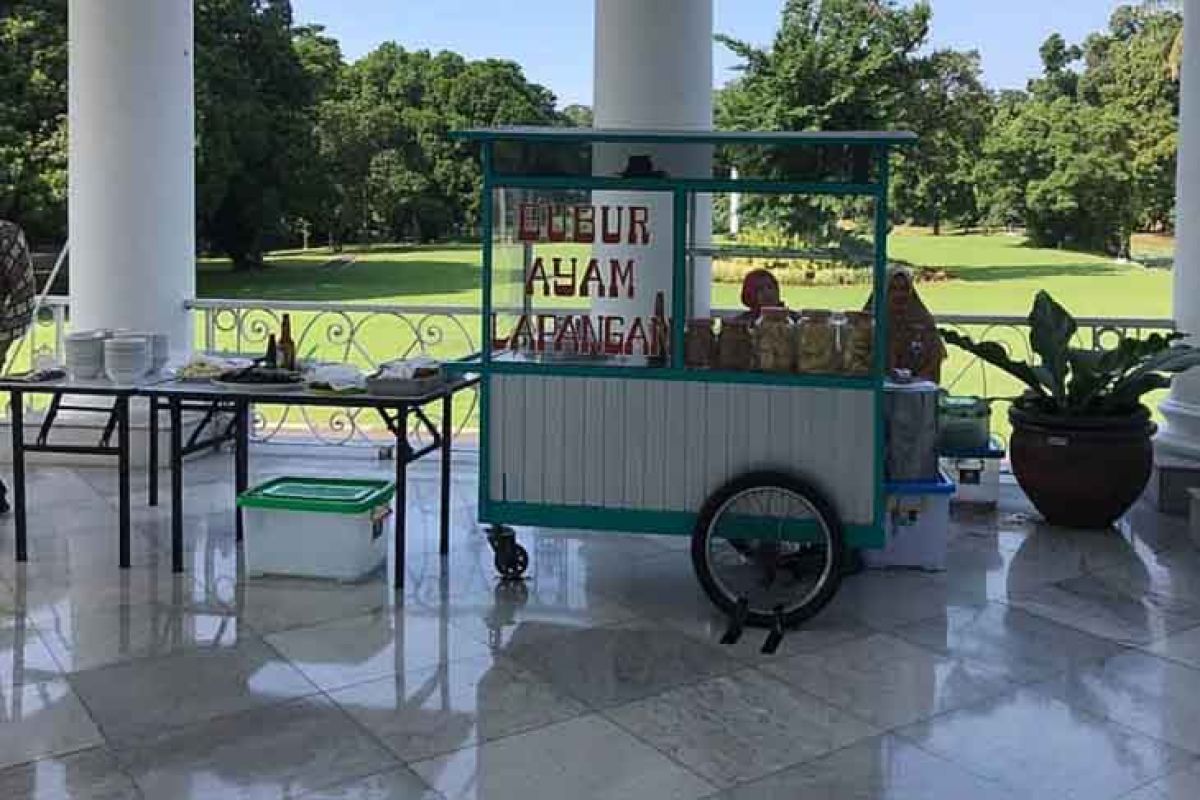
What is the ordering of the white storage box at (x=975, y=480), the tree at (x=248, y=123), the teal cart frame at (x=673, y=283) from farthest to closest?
the tree at (x=248, y=123) → the white storage box at (x=975, y=480) → the teal cart frame at (x=673, y=283)

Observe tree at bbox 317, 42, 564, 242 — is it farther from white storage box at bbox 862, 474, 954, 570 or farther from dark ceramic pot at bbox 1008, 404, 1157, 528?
white storage box at bbox 862, 474, 954, 570

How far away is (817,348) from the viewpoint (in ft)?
14.1

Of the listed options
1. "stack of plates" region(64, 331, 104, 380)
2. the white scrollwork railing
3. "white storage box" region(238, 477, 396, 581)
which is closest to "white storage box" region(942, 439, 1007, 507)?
the white scrollwork railing

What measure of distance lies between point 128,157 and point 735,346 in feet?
12.6

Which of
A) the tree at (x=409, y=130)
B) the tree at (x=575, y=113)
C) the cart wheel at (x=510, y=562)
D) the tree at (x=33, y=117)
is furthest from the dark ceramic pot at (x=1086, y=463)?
the tree at (x=33, y=117)

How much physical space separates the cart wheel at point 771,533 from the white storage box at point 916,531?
49 cm

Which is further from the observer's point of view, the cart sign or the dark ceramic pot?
the dark ceramic pot

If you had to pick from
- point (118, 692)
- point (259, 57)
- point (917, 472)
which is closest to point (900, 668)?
point (917, 472)

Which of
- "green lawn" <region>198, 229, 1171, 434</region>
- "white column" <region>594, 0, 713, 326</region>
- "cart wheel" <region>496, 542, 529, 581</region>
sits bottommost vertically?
"cart wheel" <region>496, 542, 529, 581</region>

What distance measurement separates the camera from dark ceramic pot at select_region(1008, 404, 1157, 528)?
18.0ft

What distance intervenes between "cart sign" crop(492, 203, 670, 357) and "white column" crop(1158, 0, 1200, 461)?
122 inches

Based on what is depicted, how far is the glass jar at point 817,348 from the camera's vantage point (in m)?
4.28

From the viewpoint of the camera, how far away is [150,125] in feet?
22.0

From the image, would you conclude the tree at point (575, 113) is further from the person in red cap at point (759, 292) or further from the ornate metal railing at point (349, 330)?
the person in red cap at point (759, 292)
